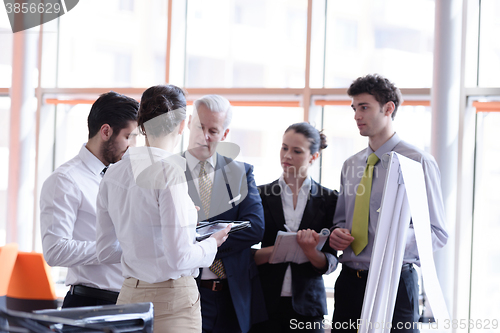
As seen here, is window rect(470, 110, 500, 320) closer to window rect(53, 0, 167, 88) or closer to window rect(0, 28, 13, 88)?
window rect(53, 0, 167, 88)

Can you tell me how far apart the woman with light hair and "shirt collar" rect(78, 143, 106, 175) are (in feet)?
1.04

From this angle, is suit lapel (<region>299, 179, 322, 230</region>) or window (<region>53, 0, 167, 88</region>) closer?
suit lapel (<region>299, 179, 322, 230</region>)

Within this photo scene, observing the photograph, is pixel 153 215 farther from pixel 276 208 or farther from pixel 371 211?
pixel 371 211

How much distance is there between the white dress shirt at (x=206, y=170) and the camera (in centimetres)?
226

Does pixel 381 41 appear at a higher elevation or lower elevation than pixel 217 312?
higher

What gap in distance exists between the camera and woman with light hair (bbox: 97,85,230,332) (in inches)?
59.9

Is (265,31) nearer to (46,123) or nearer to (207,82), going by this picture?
(207,82)

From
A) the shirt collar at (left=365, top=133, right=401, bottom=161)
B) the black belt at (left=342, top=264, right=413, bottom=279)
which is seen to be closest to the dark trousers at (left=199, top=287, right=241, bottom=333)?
the black belt at (left=342, top=264, right=413, bottom=279)

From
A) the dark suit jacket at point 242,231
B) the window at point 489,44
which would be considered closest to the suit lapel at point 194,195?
the dark suit jacket at point 242,231

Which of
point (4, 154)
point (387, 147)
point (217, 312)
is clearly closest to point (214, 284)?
point (217, 312)

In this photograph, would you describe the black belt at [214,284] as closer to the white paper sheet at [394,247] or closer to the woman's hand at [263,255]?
the woman's hand at [263,255]

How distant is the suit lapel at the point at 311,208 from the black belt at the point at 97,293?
1.07 m

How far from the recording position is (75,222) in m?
1.90

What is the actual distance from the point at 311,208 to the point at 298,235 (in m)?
0.25
